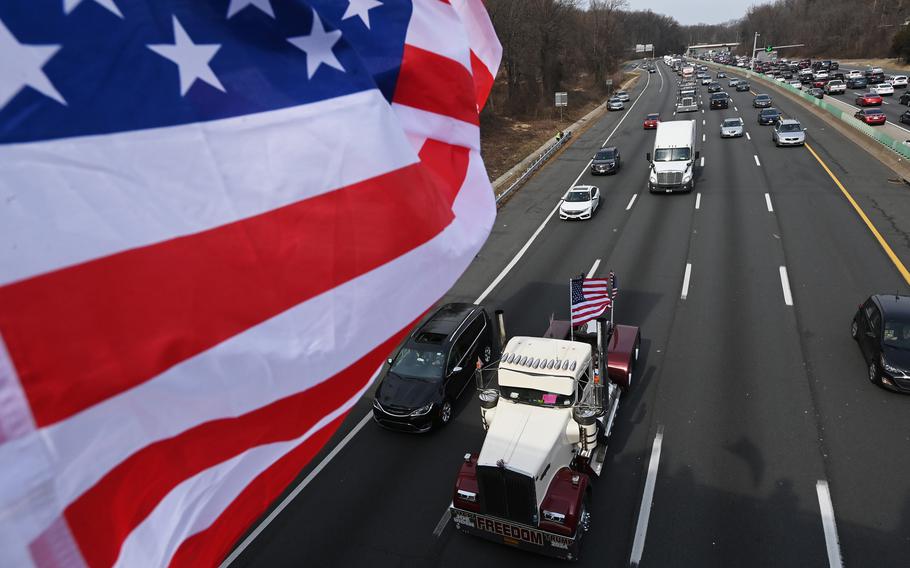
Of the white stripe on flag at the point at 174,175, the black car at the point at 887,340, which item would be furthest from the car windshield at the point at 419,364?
the black car at the point at 887,340

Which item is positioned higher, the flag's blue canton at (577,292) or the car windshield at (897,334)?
the flag's blue canton at (577,292)

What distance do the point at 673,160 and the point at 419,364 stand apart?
24.0 meters

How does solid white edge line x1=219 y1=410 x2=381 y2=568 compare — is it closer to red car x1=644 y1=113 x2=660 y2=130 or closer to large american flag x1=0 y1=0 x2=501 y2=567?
large american flag x1=0 y1=0 x2=501 y2=567

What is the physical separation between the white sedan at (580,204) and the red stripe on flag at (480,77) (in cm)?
2243

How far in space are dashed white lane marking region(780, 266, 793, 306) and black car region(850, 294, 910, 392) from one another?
3.11m

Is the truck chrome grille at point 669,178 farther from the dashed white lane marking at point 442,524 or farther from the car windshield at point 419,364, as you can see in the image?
the dashed white lane marking at point 442,524

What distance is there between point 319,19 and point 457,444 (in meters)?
10.6

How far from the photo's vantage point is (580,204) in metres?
28.5

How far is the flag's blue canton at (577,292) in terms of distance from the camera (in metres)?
13.5

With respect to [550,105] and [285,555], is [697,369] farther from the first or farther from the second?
[550,105]

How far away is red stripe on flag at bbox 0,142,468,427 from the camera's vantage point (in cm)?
253

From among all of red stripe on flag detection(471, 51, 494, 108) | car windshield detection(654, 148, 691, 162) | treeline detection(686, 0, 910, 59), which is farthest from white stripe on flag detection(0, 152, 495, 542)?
treeline detection(686, 0, 910, 59)

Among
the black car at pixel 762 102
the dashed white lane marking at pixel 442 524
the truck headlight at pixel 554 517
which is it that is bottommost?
the dashed white lane marking at pixel 442 524

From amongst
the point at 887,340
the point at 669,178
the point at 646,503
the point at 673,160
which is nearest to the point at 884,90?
the point at 673,160
